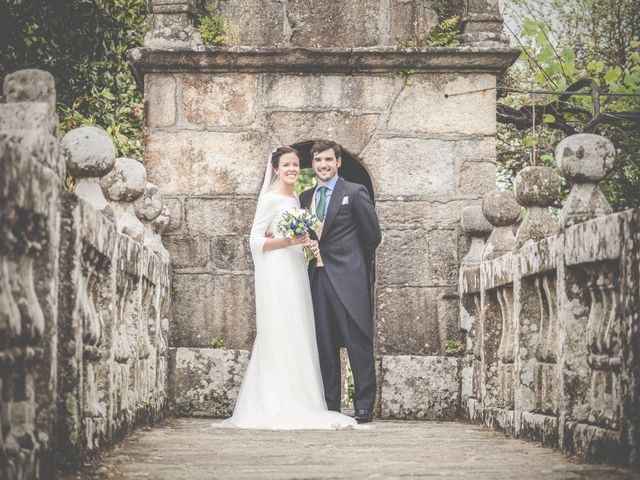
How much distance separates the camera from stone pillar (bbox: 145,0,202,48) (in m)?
8.02

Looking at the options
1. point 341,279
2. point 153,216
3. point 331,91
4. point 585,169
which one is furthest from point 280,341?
point 585,169

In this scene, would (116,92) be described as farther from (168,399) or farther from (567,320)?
(567,320)

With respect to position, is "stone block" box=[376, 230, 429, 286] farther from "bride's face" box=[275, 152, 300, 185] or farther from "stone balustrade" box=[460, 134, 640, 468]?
"stone balustrade" box=[460, 134, 640, 468]

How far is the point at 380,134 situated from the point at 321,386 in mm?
2025

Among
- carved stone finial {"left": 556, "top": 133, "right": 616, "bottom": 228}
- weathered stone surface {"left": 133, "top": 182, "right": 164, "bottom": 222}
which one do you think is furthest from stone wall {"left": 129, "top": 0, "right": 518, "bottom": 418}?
carved stone finial {"left": 556, "top": 133, "right": 616, "bottom": 228}

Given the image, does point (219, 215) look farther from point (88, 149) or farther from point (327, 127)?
point (88, 149)

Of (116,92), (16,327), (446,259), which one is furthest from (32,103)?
(116,92)

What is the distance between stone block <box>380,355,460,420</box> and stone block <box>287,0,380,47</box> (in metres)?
2.51

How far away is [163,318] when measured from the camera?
7664 millimetres

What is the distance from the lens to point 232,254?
7953mm

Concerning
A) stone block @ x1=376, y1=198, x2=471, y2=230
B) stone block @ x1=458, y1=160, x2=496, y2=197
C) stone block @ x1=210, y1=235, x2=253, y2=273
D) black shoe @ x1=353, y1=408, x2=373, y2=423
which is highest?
stone block @ x1=458, y1=160, x2=496, y2=197

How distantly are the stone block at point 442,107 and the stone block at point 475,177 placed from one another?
251 mm

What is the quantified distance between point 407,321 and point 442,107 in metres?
1.66

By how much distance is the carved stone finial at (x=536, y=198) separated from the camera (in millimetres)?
5617
